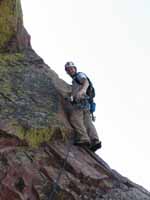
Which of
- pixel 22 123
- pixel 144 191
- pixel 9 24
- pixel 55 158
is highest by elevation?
pixel 9 24

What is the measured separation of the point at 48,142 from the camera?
57.2 ft

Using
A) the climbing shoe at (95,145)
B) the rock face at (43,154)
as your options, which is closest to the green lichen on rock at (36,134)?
the rock face at (43,154)

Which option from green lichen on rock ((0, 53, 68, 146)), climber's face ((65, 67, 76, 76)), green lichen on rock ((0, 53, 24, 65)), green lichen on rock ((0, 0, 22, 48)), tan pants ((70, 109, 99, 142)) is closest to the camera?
green lichen on rock ((0, 53, 68, 146))

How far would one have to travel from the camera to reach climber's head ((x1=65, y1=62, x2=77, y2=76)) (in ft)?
65.4

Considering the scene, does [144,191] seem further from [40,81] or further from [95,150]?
[40,81]

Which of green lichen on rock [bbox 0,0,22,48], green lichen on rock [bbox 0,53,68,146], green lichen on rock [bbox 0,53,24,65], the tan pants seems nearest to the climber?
the tan pants

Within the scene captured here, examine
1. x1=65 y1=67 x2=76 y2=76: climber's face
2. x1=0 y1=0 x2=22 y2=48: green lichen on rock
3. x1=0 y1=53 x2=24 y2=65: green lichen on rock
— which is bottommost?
x1=65 y1=67 x2=76 y2=76: climber's face

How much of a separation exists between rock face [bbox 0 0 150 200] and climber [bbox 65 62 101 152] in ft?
1.09

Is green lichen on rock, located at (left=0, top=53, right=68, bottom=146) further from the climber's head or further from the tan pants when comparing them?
the climber's head

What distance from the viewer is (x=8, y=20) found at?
2409 centimetres

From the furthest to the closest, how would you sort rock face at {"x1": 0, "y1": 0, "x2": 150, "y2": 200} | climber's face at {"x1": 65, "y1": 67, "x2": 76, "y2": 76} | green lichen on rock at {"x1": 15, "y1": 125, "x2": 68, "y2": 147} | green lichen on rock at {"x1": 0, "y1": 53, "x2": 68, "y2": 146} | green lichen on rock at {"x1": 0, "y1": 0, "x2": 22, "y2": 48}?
green lichen on rock at {"x1": 0, "y1": 0, "x2": 22, "y2": 48} → climber's face at {"x1": 65, "y1": 67, "x2": 76, "y2": 76} → green lichen on rock at {"x1": 0, "y1": 53, "x2": 68, "y2": 146} → green lichen on rock at {"x1": 15, "y1": 125, "x2": 68, "y2": 147} → rock face at {"x1": 0, "y1": 0, "x2": 150, "y2": 200}

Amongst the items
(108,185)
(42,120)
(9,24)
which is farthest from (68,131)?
(9,24)

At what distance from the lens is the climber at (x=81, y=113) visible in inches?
734

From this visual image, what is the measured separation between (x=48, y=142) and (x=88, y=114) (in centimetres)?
300
